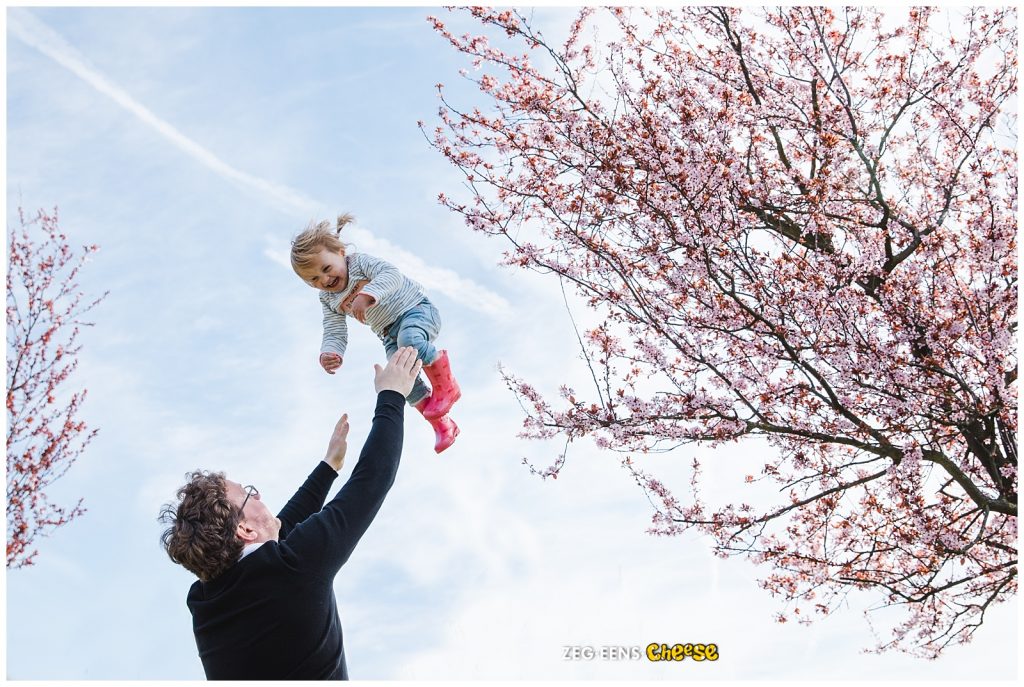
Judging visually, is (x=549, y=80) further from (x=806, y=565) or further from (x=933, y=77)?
(x=806, y=565)

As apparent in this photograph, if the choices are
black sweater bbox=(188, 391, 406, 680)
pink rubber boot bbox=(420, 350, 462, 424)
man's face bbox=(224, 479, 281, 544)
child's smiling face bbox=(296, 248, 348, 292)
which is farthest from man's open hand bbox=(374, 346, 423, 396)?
child's smiling face bbox=(296, 248, 348, 292)

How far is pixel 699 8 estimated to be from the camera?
690cm

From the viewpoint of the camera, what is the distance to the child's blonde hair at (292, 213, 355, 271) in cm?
446

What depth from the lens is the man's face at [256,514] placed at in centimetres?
303

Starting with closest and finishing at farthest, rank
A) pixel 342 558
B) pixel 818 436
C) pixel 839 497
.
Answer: pixel 342 558 < pixel 818 436 < pixel 839 497

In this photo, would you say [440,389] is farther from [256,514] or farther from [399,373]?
[256,514]

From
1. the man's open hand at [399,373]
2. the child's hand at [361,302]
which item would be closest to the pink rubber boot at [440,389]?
the child's hand at [361,302]

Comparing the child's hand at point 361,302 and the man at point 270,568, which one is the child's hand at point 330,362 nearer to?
the child's hand at point 361,302

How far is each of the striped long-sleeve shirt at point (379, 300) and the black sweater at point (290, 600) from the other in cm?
163

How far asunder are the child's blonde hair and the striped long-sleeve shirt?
14cm

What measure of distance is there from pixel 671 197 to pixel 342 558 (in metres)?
3.64

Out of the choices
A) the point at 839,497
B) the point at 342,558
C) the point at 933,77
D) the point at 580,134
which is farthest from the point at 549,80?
the point at 342,558

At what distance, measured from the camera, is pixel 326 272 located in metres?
4.52

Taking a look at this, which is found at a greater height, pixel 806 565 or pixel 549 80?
pixel 549 80
